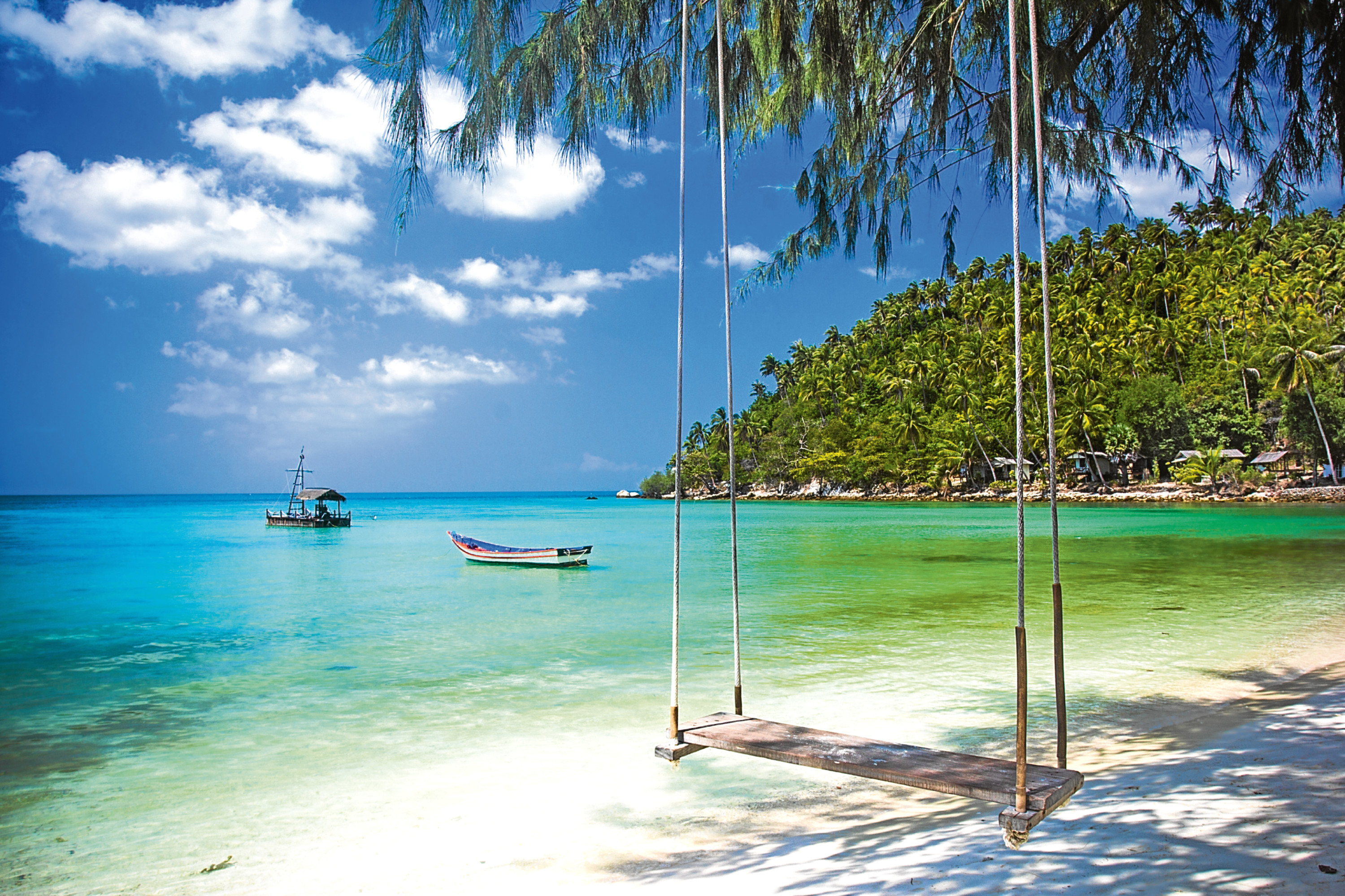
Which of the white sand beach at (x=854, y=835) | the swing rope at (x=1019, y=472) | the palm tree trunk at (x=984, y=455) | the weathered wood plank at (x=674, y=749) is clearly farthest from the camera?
the palm tree trunk at (x=984, y=455)

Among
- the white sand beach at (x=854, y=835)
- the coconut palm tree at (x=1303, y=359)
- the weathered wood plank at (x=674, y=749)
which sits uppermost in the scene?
the coconut palm tree at (x=1303, y=359)

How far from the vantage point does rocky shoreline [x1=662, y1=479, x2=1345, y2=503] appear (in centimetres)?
4191

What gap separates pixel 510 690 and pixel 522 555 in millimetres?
13717

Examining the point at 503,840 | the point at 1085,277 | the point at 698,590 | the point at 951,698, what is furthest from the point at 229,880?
the point at 1085,277

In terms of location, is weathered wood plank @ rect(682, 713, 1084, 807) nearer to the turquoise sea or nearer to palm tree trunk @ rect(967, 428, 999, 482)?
the turquoise sea

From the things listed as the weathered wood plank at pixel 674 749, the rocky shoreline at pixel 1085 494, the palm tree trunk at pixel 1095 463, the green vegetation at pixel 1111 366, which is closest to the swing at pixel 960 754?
the weathered wood plank at pixel 674 749

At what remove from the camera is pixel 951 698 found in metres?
6.59

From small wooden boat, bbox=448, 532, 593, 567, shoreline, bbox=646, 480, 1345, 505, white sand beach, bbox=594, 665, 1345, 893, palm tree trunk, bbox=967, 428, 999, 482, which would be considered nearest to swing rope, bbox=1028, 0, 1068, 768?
white sand beach, bbox=594, 665, 1345, 893

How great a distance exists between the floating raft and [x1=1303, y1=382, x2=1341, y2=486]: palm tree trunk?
49428 millimetres

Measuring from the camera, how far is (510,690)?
7895 millimetres

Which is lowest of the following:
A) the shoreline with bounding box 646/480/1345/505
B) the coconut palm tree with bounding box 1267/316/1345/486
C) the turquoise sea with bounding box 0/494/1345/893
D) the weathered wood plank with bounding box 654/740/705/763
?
the turquoise sea with bounding box 0/494/1345/893

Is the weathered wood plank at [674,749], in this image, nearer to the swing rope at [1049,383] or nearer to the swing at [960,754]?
the swing at [960,754]

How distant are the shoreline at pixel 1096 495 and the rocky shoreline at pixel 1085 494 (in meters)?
0.03

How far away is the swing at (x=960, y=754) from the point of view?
247 cm
